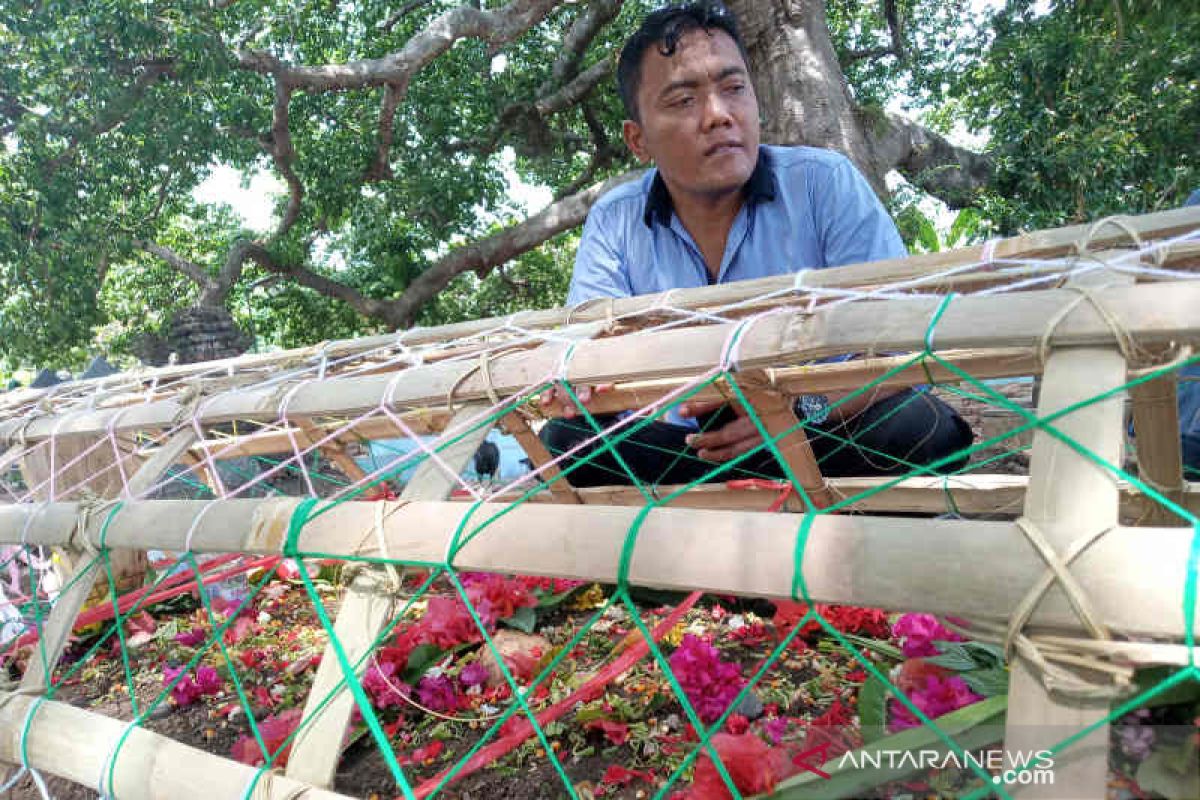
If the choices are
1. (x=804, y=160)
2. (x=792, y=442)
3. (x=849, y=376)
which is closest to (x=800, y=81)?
(x=804, y=160)

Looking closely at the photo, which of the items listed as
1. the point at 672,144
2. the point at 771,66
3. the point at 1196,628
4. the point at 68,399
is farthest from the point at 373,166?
the point at 1196,628

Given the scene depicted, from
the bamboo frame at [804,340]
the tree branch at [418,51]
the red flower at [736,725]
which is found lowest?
the red flower at [736,725]

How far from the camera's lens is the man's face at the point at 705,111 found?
2.00m

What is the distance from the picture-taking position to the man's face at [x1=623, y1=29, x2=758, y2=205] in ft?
6.56

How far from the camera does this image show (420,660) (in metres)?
1.76

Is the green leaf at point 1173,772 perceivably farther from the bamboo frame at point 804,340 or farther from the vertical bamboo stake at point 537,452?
the vertical bamboo stake at point 537,452

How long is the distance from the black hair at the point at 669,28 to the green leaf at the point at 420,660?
1.51m

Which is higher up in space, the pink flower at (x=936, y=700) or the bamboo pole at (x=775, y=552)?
the bamboo pole at (x=775, y=552)

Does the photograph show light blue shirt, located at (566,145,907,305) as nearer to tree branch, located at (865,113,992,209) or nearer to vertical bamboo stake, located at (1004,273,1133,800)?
vertical bamboo stake, located at (1004,273,1133,800)

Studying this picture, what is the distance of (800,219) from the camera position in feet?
6.92

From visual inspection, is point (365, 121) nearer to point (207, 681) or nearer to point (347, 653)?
point (207, 681)

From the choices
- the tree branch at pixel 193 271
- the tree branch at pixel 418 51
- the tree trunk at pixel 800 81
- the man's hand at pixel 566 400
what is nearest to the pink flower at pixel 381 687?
the man's hand at pixel 566 400

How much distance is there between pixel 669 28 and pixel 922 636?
1.55 metres

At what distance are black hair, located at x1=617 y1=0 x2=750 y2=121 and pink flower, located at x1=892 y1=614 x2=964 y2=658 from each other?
1457 mm
